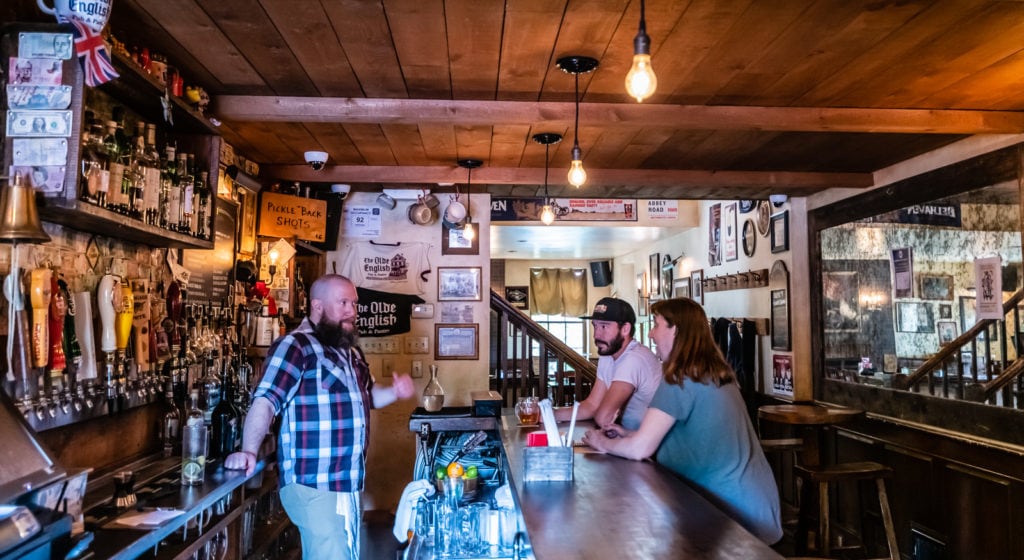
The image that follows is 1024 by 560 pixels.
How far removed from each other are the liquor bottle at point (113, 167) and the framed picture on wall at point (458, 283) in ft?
10.1

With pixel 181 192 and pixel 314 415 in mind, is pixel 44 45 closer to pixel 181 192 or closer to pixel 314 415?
pixel 181 192

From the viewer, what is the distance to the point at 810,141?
3912 mm

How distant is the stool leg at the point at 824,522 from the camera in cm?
404

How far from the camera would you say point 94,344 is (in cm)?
255

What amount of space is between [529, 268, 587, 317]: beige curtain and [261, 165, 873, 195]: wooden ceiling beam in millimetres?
8972

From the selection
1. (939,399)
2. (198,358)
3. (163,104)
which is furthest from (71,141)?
(939,399)

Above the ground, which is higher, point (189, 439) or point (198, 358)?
point (198, 358)

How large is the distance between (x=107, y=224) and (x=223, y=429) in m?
1.26

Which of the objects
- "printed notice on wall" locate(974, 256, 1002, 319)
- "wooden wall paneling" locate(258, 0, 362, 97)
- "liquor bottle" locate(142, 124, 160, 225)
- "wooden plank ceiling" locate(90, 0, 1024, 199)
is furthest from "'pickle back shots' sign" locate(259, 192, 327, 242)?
"printed notice on wall" locate(974, 256, 1002, 319)

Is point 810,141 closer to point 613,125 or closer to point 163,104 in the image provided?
point 613,125

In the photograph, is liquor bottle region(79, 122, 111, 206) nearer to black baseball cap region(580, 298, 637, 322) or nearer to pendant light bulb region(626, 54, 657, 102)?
pendant light bulb region(626, 54, 657, 102)

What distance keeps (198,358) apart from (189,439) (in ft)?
2.86

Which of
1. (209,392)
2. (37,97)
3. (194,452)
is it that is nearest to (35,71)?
(37,97)

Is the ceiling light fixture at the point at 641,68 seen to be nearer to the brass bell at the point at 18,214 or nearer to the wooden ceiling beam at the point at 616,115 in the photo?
the wooden ceiling beam at the point at 616,115
